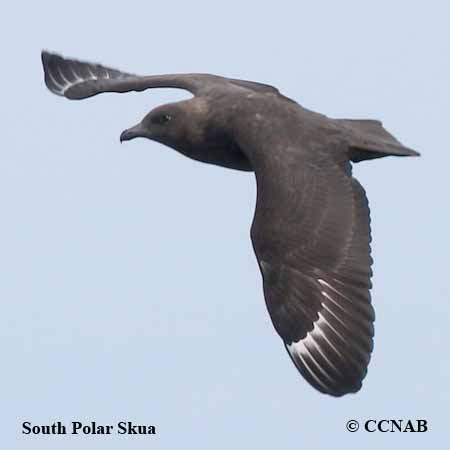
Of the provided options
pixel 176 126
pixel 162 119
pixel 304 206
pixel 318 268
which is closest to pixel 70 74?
pixel 162 119

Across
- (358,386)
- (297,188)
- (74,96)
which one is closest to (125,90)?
(74,96)

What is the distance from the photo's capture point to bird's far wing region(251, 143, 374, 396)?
12094 mm

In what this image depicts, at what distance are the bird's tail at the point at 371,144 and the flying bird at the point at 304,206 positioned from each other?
0.01 m

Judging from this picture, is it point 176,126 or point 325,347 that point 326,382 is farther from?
point 176,126

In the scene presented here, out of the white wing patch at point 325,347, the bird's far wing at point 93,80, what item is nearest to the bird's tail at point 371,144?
the white wing patch at point 325,347

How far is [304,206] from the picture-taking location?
12766mm

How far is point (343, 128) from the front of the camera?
13.7m

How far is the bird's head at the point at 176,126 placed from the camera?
14.2 m

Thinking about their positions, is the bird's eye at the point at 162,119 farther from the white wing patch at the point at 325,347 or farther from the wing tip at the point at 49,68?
the white wing patch at the point at 325,347

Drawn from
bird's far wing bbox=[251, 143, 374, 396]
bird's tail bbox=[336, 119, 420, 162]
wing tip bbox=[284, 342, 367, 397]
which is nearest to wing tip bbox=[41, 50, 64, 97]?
bird's tail bbox=[336, 119, 420, 162]

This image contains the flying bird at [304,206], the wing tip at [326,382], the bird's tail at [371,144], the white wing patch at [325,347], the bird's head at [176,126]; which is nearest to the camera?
the wing tip at [326,382]

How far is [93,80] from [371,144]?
4.21 meters

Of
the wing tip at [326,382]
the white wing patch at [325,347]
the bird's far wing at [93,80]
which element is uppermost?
the bird's far wing at [93,80]

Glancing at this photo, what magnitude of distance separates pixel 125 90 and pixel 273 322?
407 centimetres
